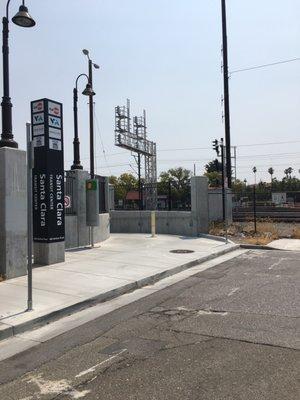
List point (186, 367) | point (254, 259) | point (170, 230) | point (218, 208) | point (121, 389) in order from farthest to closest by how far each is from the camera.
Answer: point (218, 208) → point (170, 230) → point (254, 259) → point (186, 367) → point (121, 389)

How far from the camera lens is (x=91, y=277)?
10.4 meters

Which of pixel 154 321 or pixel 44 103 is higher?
pixel 44 103

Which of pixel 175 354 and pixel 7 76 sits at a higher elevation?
pixel 7 76

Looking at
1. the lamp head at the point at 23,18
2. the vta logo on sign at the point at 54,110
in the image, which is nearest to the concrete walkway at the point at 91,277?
the vta logo on sign at the point at 54,110

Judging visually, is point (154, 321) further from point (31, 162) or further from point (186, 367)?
point (31, 162)

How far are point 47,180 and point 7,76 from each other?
9.68 feet

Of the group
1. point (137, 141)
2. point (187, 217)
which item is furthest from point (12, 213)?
point (137, 141)

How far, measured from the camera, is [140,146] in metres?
51.8

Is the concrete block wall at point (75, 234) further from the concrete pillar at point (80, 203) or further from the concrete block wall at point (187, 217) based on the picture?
the concrete block wall at point (187, 217)

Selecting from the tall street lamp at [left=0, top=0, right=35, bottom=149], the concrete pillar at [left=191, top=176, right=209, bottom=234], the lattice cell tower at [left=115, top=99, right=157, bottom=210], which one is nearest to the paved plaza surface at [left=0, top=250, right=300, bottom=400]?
the tall street lamp at [left=0, top=0, right=35, bottom=149]

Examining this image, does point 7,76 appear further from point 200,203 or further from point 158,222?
point 158,222

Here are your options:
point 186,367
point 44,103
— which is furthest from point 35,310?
point 44,103

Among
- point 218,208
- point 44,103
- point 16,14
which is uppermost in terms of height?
point 16,14

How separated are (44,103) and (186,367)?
348 inches
